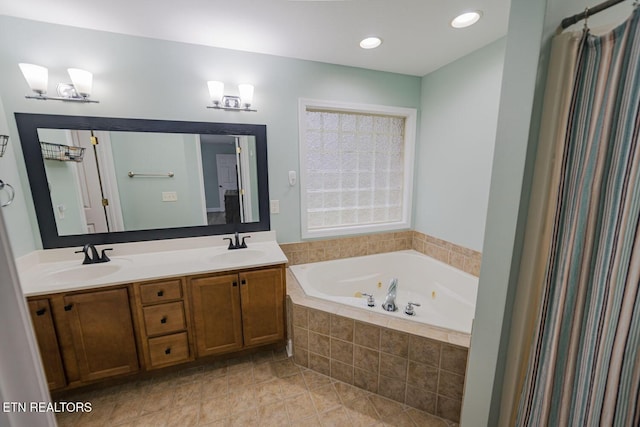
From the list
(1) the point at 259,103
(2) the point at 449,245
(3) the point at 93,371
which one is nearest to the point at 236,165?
(1) the point at 259,103

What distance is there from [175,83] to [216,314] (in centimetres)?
180

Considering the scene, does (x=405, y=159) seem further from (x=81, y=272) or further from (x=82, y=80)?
(x=81, y=272)

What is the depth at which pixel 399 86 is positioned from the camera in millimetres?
2590

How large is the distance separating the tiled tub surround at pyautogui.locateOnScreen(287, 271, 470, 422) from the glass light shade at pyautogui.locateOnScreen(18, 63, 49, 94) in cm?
221

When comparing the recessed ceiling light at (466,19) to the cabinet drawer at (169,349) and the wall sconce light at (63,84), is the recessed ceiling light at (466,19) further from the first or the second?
the cabinet drawer at (169,349)

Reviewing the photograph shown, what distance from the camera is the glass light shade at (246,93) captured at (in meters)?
2.04

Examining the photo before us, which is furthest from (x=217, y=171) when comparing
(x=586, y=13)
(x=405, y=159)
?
(x=586, y=13)

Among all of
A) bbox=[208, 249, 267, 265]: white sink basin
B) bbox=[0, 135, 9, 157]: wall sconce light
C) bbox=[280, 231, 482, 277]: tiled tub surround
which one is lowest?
bbox=[280, 231, 482, 277]: tiled tub surround

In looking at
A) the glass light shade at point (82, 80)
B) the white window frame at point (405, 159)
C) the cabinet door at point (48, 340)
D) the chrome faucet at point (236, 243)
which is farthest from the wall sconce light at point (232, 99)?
the cabinet door at point (48, 340)

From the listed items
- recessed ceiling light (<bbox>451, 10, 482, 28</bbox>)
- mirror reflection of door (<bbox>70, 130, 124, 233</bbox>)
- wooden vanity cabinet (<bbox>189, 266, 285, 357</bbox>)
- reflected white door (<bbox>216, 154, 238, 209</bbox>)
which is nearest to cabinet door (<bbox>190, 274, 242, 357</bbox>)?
wooden vanity cabinet (<bbox>189, 266, 285, 357</bbox>)

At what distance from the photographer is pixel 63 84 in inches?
69.2

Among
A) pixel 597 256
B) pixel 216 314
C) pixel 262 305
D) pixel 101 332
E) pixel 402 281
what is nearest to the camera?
pixel 597 256

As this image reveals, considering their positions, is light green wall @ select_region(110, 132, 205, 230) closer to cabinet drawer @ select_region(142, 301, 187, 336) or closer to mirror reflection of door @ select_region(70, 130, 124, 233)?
mirror reflection of door @ select_region(70, 130, 124, 233)

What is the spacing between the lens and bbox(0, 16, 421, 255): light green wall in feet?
5.56
